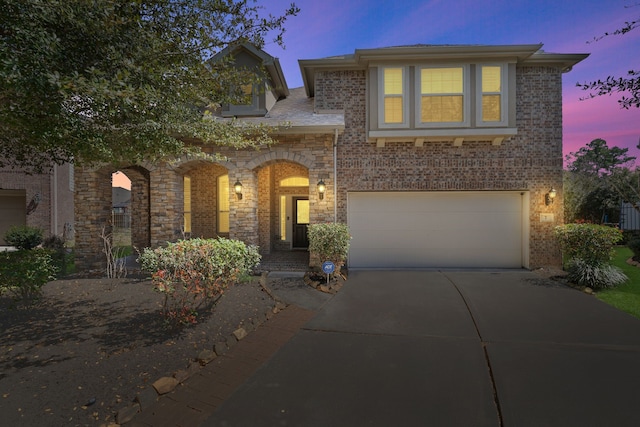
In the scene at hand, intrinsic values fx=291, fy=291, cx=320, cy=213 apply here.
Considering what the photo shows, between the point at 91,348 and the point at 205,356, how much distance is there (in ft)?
4.94

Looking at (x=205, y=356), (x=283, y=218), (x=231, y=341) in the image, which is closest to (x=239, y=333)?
(x=231, y=341)

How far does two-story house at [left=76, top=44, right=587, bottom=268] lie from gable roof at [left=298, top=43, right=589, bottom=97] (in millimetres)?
30

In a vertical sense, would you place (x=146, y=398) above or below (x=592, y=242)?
below

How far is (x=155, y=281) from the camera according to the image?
446 centimetres

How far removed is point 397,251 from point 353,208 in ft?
6.40

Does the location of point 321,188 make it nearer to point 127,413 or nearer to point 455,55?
point 455,55

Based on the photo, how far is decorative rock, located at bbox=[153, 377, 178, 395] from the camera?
9.82 feet

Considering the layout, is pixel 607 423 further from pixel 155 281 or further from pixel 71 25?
pixel 71 25

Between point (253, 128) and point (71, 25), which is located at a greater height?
point (71, 25)

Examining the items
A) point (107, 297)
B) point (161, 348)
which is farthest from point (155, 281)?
point (107, 297)

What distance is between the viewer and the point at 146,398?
9.30 feet

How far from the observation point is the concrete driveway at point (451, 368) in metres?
2.77

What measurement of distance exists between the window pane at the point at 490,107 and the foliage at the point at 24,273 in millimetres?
11012

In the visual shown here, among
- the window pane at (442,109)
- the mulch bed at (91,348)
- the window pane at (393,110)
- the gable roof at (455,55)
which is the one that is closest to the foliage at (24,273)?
the mulch bed at (91,348)
